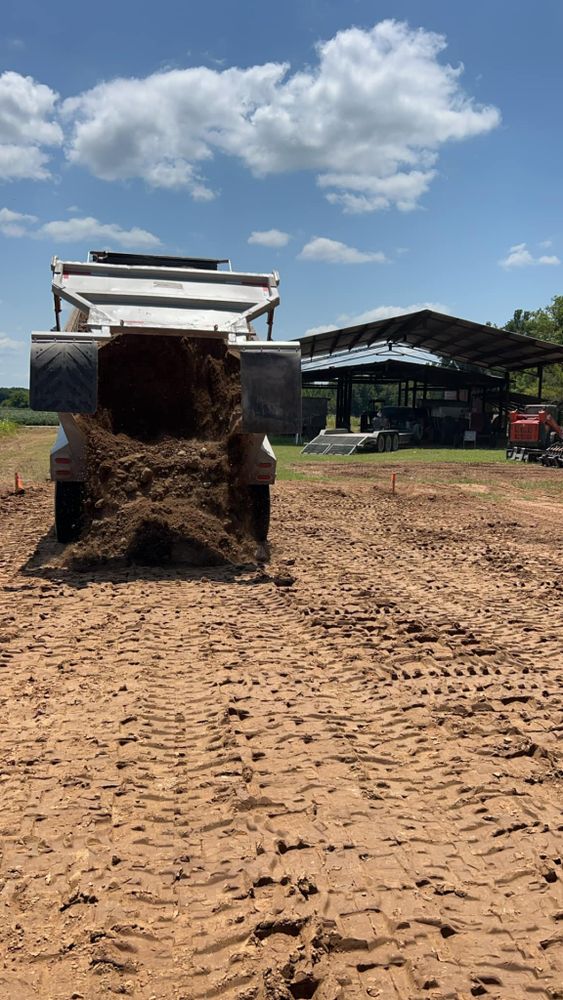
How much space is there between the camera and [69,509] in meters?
8.41

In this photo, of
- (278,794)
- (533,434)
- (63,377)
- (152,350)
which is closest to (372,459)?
(533,434)

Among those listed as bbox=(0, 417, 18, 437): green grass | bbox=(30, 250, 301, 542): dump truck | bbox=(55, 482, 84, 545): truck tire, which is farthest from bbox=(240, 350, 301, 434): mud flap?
bbox=(0, 417, 18, 437): green grass

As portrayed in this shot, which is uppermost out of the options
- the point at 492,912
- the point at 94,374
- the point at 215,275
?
the point at 215,275

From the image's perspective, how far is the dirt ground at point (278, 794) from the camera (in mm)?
2416

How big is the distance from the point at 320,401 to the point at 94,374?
3893 cm

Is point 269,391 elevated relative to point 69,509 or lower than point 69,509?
elevated

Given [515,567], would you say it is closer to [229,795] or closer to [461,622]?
[461,622]

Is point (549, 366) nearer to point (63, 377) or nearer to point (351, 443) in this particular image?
point (351, 443)

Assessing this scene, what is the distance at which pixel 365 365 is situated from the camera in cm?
4388

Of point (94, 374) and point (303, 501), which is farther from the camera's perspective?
point (303, 501)

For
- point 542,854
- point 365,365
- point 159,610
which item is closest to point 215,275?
point 159,610

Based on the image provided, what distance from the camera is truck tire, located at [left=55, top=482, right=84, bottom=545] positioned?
328 inches

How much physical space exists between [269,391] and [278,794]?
497cm

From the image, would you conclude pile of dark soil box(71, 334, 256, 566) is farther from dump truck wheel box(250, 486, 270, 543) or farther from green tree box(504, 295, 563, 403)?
green tree box(504, 295, 563, 403)
